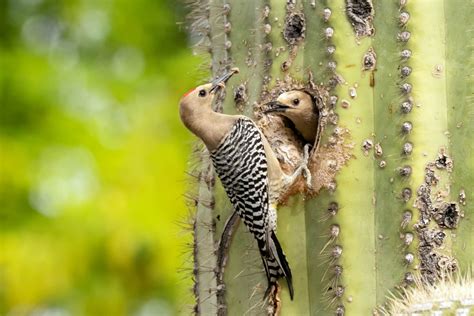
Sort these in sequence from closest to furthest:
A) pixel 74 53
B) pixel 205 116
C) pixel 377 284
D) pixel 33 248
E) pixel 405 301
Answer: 1. pixel 405 301
2. pixel 377 284
3. pixel 205 116
4. pixel 33 248
5. pixel 74 53

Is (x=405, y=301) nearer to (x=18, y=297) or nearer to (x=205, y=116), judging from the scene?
(x=205, y=116)

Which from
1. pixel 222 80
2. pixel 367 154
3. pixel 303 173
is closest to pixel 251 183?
pixel 303 173

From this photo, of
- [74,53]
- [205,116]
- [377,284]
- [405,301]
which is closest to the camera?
[405,301]

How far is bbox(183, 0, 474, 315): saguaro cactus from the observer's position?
11.6 ft

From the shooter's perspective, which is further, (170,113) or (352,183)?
(170,113)

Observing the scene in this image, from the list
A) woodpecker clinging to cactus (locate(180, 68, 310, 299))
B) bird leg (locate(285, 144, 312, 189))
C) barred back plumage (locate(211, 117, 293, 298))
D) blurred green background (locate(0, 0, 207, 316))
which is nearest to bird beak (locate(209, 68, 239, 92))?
woodpecker clinging to cactus (locate(180, 68, 310, 299))

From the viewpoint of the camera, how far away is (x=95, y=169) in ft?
18.8

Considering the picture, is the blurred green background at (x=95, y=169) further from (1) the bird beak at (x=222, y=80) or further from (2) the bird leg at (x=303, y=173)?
(2) the bird leg at (x=303, y=173)

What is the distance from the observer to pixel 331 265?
3.62 meters

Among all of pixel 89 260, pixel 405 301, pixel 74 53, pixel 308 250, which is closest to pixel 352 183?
pixel 308 250

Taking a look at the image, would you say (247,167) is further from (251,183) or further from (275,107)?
(275,107)

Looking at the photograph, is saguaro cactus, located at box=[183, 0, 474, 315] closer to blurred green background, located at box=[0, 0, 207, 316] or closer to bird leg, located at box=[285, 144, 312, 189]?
bird leg, located at box=[285, 144, 312, 189]

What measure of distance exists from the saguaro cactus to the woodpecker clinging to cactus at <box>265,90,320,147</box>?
1.1 inches

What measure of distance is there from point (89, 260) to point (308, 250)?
7.44 ft
